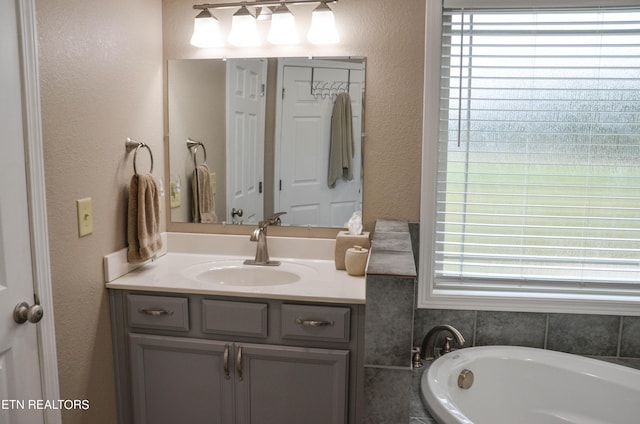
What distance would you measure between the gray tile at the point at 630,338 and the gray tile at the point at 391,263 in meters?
1.19

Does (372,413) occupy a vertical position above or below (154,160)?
below

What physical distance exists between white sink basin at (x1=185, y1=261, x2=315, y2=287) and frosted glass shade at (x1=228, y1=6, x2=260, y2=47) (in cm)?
104

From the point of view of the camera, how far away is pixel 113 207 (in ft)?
6.54

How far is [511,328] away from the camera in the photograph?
2209mm

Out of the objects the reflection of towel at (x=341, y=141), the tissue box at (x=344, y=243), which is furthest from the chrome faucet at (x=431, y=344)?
the reflection of towel at (x=341, y=141)

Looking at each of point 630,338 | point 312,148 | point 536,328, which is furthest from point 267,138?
point 630,338

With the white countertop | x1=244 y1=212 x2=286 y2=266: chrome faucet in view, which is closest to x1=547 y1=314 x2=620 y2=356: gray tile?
the white countertop

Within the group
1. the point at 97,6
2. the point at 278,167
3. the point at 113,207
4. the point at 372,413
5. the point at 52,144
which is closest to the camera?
the point at 372,413

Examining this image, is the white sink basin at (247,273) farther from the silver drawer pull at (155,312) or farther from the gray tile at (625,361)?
the gray tile at (625,361)

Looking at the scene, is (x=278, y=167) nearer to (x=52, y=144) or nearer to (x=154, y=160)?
(x=154, y=160)

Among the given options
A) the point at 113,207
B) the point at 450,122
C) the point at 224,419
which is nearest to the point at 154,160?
the point at 113,207

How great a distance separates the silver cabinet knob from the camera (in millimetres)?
1479

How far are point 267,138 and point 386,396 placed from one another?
1.33m

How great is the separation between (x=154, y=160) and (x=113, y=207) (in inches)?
15.8
